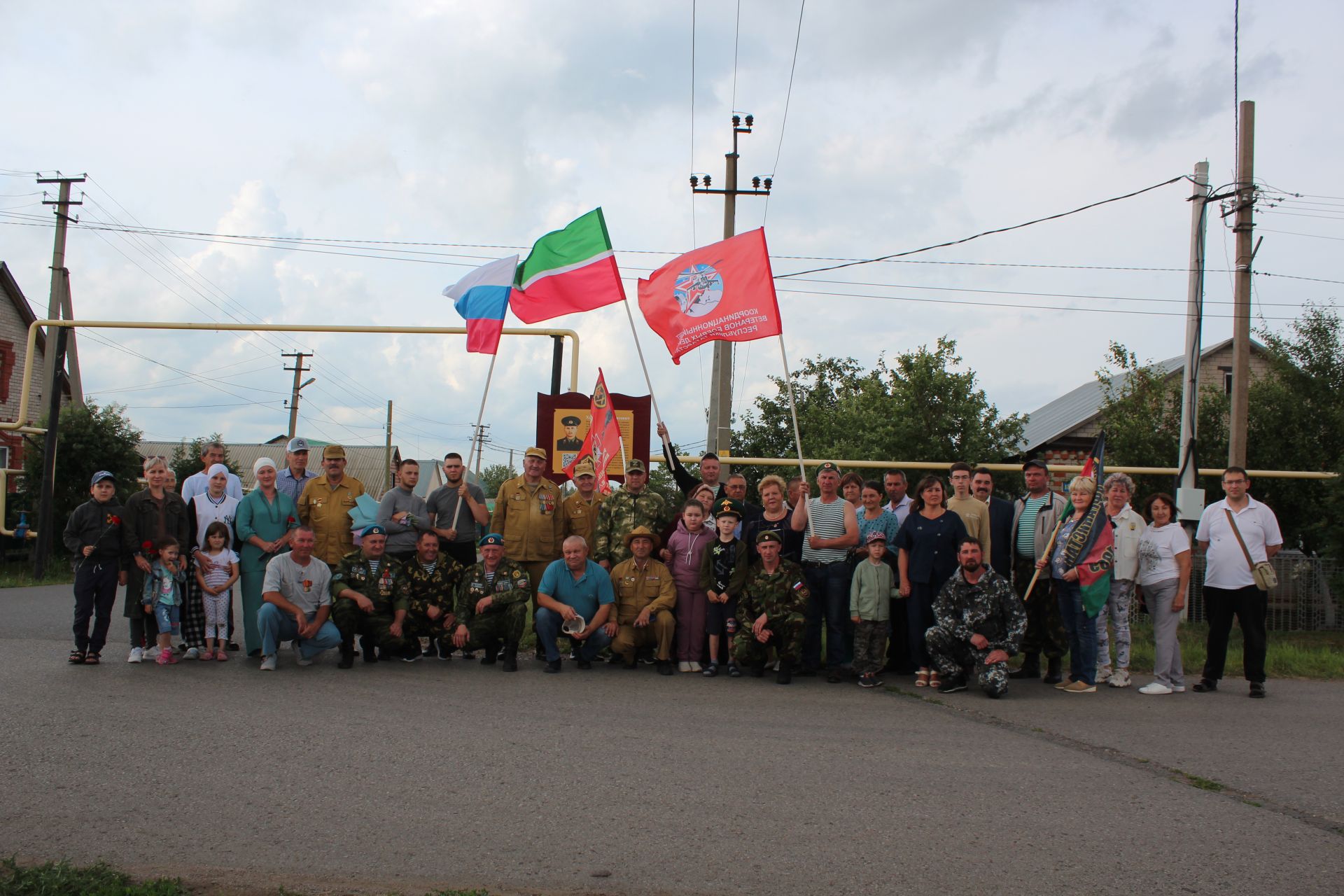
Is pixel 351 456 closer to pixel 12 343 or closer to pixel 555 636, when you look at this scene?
pixel 12 343

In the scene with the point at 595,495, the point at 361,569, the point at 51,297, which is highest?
the point at 51,297

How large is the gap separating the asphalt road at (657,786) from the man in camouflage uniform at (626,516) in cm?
164

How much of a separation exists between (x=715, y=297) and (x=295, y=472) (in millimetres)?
4636

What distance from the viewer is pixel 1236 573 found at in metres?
8.89

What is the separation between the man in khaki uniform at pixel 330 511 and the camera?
31.7ft

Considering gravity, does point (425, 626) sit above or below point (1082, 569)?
below

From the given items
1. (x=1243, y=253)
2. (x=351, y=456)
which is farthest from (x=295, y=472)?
(x=351, y=456)

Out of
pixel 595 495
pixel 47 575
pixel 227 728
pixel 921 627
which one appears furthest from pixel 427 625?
pixel 47 575

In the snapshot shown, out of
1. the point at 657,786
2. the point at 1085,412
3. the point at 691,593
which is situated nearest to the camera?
the point at 657,786

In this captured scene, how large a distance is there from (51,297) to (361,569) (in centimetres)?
2279

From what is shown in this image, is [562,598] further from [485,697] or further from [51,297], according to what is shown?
[51,297]

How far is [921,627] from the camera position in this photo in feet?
29.2

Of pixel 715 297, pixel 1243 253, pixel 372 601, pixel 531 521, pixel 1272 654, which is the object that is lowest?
pixel 1272 654

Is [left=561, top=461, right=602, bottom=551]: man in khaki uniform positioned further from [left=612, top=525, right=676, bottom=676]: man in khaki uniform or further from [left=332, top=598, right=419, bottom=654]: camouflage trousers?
[left=332, top=598, right=419, bottom=654]: camouflage trousers
